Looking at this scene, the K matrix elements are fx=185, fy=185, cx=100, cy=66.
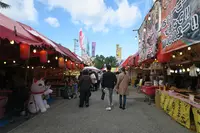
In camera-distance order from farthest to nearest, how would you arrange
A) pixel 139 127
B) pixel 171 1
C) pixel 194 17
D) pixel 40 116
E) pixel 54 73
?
1. pixel 54 73
2. pixel 171 1
3. pixel 40 116
4. pixel 139 127
5. pixel 194 17

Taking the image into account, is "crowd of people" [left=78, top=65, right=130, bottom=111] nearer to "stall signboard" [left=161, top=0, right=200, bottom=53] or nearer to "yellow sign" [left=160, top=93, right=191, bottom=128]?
"yellow sign" [left=160, top=93, right=191, bottom=128]

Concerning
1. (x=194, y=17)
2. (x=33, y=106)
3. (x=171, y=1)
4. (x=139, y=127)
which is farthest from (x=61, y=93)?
(x=194, y=17)

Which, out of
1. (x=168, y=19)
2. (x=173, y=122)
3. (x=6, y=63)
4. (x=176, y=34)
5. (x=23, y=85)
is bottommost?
(x=173, y=122)

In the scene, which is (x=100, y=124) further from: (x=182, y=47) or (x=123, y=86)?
(x=182, y=47)

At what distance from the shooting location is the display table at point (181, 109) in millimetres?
5453

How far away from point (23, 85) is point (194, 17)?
6.66 m

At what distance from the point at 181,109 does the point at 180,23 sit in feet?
10.1

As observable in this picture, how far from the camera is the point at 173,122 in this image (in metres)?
6.61

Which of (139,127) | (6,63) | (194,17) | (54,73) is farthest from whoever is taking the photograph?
(54,73)

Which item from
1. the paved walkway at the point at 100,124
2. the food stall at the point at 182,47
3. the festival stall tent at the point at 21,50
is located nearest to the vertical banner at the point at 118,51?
the festival stall tent at the point at 21,50

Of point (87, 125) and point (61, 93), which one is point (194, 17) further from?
point (61, 93)

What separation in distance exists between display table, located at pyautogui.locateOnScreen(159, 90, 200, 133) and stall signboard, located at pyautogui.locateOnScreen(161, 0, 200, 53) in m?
1.87

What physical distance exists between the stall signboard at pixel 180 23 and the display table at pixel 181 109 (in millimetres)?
1865

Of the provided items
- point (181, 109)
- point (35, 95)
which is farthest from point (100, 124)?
point (35, 95)
